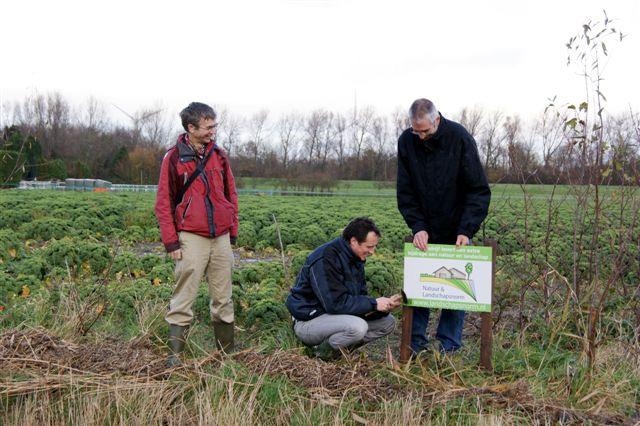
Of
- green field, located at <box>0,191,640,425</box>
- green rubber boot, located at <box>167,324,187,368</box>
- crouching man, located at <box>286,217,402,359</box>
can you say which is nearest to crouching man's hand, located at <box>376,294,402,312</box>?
crouching man, located at <box>286,217,402,359</box>

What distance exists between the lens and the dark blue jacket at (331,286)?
4254 millimetres

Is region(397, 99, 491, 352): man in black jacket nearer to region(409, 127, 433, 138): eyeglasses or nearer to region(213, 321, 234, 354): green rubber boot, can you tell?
→ region(409, 127, 433, 138): eyeglasses

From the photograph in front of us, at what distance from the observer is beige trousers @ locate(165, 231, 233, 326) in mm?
4379

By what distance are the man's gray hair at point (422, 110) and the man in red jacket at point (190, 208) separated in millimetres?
1434

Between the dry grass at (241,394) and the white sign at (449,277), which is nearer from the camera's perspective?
the dry grass at (241,394)

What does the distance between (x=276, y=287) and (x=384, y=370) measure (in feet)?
8.63

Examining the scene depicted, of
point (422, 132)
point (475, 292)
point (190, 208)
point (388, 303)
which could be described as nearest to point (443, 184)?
point (422, 132)

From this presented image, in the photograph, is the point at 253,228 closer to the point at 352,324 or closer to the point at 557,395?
the point at 352,324

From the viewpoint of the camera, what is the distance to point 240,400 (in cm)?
346

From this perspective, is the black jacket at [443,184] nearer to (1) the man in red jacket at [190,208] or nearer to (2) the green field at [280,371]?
(2) the green field at [280,371]

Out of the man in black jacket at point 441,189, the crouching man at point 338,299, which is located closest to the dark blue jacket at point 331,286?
the crouching man at point 338,299

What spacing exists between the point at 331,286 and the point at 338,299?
0.11 meters

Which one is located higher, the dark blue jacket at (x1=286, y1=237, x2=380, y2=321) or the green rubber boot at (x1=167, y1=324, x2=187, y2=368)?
the dark blue jacket at (x1=286, y1=237, x2=380, y2=321)

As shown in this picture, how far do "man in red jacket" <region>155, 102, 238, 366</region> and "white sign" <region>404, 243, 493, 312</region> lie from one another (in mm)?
1445
